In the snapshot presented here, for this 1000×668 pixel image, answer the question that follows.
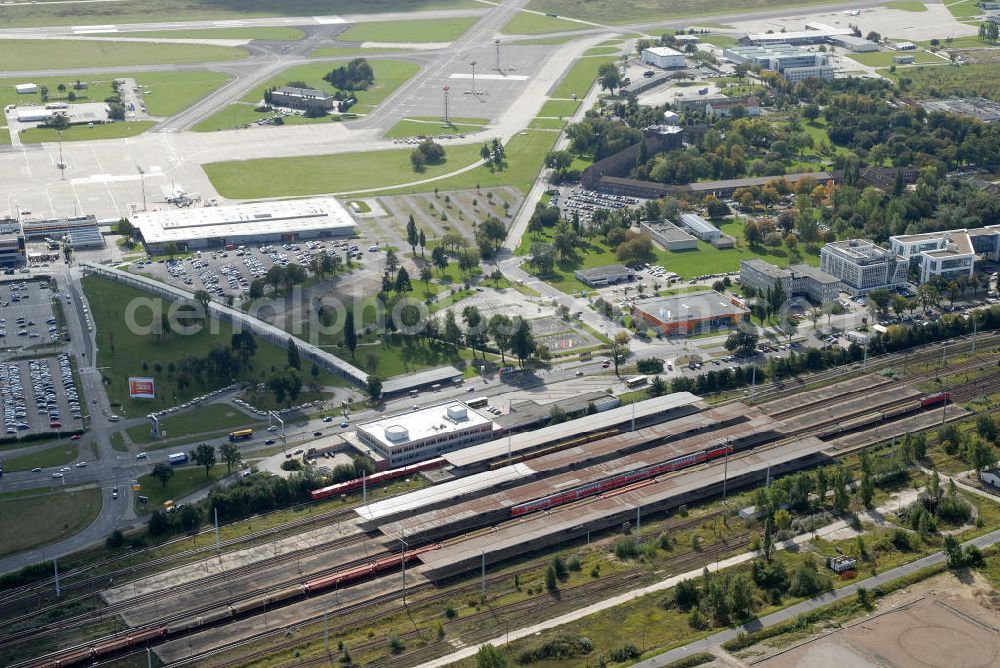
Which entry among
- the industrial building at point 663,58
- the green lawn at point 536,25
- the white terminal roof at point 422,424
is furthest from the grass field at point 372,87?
the white terminal roof at point 422,424

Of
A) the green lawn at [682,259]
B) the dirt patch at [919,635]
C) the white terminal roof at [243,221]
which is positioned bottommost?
the dirt patch at [919,635]

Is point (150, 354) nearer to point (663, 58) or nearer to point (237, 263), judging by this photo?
point (237, 263)

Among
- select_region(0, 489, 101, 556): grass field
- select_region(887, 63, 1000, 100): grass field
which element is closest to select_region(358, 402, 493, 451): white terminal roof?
select_region(0, 489, 101, 556): grass field

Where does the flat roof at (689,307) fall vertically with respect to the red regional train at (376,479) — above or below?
above

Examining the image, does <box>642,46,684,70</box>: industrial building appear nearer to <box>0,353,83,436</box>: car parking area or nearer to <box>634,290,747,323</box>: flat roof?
<box>634,290,747,323</box>: flat roof

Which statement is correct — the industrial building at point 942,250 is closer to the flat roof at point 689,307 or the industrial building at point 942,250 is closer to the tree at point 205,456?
the flat roof at point 689,307

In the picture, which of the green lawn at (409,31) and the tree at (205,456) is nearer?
the tree at (205,456)

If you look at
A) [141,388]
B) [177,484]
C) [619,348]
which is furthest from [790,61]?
[177,484]
